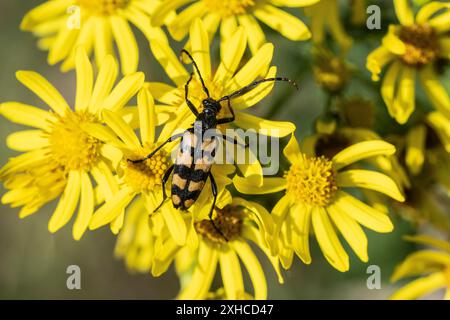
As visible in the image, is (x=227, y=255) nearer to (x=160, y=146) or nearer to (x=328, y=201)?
(x=328, y=201)

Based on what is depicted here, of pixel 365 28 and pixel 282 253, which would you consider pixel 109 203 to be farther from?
pixel 365 28

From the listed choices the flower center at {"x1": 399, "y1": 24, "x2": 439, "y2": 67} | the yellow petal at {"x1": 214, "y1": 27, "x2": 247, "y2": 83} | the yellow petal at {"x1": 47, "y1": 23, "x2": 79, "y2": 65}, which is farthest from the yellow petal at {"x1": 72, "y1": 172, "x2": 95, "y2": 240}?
the flower center at {"x1": 399, "y1": 24, "x2": 439, "y2": 67}

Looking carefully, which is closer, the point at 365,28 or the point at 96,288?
the point at 365,28

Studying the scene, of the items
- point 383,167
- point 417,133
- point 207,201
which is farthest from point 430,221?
point 207,201

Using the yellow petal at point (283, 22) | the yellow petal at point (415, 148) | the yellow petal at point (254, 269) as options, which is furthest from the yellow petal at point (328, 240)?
the yellow petal at point (283, 22)

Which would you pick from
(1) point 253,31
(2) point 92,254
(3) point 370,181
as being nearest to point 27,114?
(1) point 253,31

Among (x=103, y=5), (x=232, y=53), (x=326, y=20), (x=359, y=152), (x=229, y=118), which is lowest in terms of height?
(x=359, y=152)

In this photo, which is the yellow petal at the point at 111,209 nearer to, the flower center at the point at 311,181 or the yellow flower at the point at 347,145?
the flower center at the point at 311,181

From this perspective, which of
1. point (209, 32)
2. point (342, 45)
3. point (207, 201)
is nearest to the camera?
point (207, 201)
